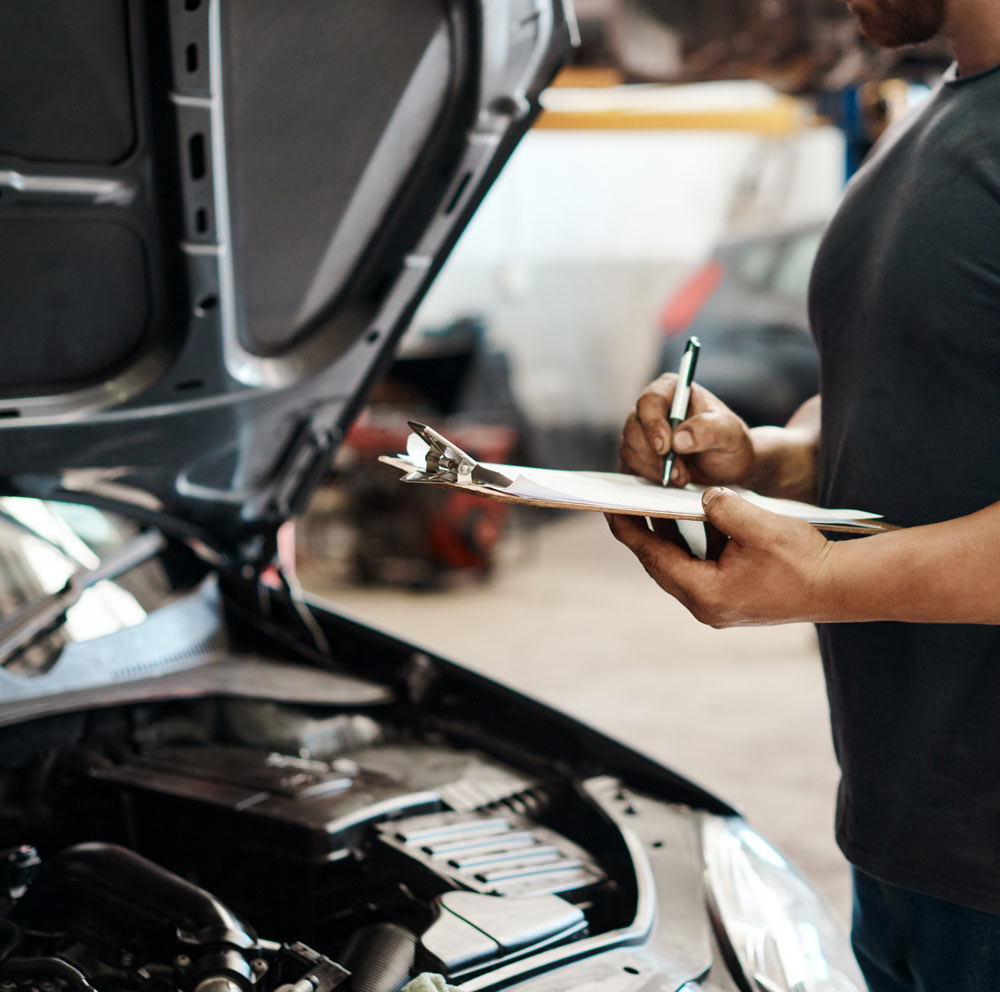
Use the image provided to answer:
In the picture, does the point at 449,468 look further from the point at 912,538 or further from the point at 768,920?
the point at 768,920

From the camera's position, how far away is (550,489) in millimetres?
810

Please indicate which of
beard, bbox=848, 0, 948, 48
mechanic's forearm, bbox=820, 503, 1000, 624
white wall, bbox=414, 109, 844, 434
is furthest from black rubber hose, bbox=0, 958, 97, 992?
white wall, bbox=414, 109, 844, 434

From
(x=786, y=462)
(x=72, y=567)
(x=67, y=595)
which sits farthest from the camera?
(x=72, y=567)

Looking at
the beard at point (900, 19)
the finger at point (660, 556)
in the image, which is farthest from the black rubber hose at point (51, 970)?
the beard at point (900, 19)

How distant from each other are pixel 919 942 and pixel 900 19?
0.79m

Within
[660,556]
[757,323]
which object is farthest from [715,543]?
[757,323]

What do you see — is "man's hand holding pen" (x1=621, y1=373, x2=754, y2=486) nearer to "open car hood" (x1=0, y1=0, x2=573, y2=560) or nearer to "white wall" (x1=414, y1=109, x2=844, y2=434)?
"open car hood" (x1=0, y1=0, x2=573, y2=560)

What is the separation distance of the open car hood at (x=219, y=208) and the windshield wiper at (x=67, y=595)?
4.1 inches

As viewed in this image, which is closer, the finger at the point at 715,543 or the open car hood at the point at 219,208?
the finger at the point at 715,543

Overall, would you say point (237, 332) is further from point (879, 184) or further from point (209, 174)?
point (879, 184)

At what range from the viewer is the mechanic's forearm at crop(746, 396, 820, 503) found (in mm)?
1136

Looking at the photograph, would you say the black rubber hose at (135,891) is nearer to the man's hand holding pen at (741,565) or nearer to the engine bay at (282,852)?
the engine bay at (282,852)

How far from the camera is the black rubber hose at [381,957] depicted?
93cm

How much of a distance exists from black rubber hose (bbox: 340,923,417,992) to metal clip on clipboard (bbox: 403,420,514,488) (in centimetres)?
43
